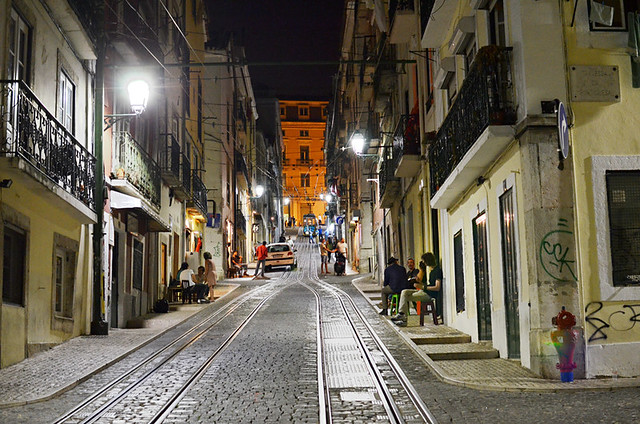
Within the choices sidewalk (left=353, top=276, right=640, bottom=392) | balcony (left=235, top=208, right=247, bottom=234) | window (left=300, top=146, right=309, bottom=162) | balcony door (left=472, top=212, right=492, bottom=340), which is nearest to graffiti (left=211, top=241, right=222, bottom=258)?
balcony (left=235, top=208, right=247, bottom=234)

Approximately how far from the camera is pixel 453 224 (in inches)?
656

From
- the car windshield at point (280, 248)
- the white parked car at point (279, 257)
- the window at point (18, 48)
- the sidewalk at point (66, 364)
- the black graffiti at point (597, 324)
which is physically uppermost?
the window at point (18, 48)

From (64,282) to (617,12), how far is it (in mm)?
11233

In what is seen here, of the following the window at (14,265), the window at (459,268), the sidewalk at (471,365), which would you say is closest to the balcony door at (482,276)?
the sidewalk at (471,365)

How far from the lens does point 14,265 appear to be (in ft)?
41.4

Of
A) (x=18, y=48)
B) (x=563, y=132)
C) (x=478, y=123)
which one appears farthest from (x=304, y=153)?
(x=563, y=132)

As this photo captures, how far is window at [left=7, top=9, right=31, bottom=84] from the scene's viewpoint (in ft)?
40.3

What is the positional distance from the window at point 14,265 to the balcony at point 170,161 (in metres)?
11.5

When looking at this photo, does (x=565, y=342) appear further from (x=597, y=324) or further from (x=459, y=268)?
(x=459, y=268)

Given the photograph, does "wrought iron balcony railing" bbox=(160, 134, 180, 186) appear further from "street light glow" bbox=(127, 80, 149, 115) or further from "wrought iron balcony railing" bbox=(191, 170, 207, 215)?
"street light glow" bbox=(127, 80, 149, 115)

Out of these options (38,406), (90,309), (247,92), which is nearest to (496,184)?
(38,406)

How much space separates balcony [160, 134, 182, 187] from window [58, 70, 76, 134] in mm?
8409

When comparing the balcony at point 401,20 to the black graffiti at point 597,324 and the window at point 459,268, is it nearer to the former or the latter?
the window at point 459,268

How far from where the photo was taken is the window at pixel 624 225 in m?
10.3
